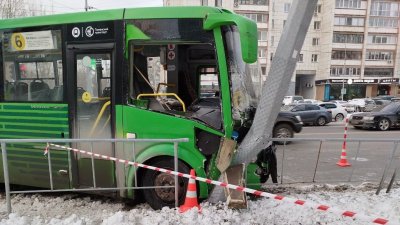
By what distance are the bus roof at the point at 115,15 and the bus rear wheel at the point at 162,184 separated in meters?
2.01

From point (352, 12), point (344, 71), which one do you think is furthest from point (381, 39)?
point (344, 71)

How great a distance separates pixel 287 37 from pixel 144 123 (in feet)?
7.34

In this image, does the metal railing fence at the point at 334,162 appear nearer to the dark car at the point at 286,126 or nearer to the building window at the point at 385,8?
the dark car at the point at 286,126

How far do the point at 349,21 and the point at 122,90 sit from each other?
179 feet

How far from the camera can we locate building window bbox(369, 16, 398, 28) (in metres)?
51.1

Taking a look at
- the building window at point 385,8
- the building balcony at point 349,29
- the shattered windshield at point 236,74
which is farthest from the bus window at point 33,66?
the building window at point 385,8

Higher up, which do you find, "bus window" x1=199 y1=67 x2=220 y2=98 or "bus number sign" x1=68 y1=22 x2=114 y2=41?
"bus number sign" x1=68 y1=22 x2=114 y2=41

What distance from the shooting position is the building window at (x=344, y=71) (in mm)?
51125

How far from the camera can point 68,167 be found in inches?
194

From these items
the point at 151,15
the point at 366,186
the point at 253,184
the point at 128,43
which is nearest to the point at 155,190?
the point at 253,184

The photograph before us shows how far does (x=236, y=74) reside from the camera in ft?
14.1

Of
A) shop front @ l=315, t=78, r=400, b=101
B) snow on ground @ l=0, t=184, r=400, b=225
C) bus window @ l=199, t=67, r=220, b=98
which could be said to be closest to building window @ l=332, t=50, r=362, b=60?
shop front @ l=315, t=78, r=400, b=101

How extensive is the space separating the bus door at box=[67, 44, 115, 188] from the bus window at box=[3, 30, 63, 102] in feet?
0.91

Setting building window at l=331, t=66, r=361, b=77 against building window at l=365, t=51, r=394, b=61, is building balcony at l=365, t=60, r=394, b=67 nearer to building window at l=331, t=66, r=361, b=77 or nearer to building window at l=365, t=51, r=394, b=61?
building window at l=365, t=51, r=394, b=61
